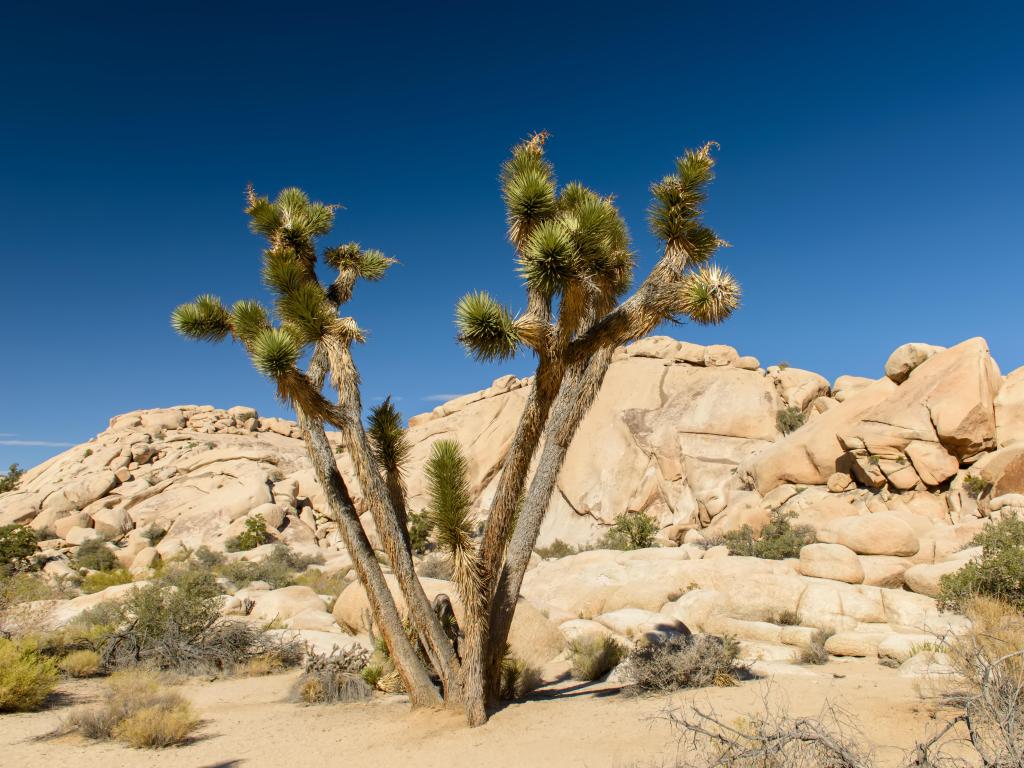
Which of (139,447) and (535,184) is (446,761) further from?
(139,447)

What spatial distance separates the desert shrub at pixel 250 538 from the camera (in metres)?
28.1

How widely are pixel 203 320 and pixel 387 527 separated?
143 inches

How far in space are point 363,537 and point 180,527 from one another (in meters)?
27.5

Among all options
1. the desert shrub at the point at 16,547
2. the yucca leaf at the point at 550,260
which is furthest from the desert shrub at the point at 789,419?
the desert shrub at the point at 16,547

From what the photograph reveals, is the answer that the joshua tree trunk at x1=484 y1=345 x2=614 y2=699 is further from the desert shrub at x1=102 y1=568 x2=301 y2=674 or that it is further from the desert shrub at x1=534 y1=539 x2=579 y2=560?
the desert shrub at x1=534 y1=539 x2=579 y2=560

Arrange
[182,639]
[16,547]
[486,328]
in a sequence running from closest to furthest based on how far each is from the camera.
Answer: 1. [486,328]
2. [182,639]
3. [16,547]

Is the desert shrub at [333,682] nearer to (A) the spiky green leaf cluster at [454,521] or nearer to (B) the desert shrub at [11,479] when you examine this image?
(A) the spiky green leaf cluster at [454,521]

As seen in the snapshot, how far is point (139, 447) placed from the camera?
41531 mm

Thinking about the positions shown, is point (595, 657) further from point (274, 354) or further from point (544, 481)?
point (274, 354)

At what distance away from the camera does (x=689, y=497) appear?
27.9 metres

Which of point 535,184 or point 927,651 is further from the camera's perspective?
point 927,651

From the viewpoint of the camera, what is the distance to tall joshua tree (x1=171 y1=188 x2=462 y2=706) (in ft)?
25.7

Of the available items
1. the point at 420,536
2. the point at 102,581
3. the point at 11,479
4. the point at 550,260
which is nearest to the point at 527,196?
the point at 550,260

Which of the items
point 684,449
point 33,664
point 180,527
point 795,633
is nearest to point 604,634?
point 795,633
